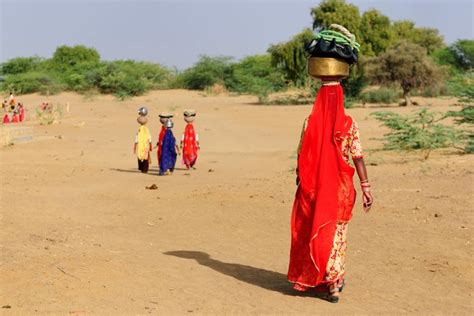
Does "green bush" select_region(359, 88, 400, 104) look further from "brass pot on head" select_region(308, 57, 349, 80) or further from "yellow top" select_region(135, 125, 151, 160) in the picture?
"brass pot on head" select_region(308, 57, 349, 80)

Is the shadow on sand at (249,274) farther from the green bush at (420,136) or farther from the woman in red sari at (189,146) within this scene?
the green bush at (420,136)

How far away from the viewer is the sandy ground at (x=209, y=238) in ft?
22.7

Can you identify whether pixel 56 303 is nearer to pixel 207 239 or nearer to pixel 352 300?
pixel 352 300

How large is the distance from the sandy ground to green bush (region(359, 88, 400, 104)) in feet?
74.9

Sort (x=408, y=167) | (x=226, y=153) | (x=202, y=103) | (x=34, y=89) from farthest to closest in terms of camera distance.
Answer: (x=34, y=89)
(x=202, y=103)
(x=226, y=153)
(x=408, y=167)

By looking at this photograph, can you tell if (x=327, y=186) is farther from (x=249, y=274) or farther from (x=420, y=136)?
(x=420, y=136)

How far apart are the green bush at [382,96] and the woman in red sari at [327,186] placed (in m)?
35.9

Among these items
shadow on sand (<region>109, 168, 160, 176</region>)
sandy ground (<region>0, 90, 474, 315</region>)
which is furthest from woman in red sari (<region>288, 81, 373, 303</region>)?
shadow on sand (<region>109, 168, 160, 176</region>)

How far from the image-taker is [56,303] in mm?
6629

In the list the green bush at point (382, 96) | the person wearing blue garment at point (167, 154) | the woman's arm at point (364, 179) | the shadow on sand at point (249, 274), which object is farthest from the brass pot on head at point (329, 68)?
the green bush at point (382, 96)

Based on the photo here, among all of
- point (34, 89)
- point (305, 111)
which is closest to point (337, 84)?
point (305, 111)

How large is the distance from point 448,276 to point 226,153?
49.0ft

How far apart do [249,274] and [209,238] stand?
2038 millimetres

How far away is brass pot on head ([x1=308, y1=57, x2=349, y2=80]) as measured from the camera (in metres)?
7.02
